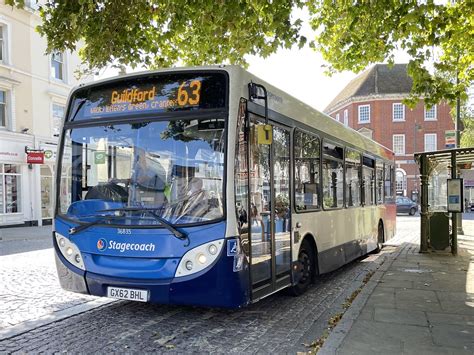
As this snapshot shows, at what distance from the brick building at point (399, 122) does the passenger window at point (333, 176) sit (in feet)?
153

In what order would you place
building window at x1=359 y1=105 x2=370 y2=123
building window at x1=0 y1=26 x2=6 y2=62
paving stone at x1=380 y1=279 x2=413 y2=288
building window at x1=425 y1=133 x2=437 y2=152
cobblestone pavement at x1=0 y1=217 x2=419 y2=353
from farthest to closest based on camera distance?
building window at x1=359 y1=105 x2=370 y2=123
building window at x1=425 y1=133 x2=437 y2=152
building window at x1=0 y1=26 x2=6 y2=62
paving stone at x1=380 y1=279 x2=413 y2=288
cobblestone pavement at x1=0 y1=217 x2=419 y2=353

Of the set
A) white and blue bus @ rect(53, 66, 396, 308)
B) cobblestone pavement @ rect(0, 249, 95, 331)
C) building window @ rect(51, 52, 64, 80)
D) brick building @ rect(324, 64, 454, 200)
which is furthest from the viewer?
brick building @ rect(324, 64, 454, 200)

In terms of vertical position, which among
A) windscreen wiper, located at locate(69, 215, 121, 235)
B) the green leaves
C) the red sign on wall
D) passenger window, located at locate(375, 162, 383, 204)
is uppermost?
the green leaves

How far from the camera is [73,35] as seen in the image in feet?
27.6

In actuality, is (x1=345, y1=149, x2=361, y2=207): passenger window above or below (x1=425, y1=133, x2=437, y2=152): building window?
below

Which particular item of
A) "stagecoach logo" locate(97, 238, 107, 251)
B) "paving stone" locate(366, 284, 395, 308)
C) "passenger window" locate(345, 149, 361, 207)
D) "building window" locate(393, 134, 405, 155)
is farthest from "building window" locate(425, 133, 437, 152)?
"stagecoach logo" locate(97, 238, 107, 251)

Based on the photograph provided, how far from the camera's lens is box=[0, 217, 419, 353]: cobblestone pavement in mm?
4984

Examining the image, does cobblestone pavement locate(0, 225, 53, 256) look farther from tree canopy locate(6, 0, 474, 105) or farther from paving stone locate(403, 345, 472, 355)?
paving stone locate(403, 345, 472, 355)

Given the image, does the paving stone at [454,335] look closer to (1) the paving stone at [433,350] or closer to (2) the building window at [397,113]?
(1) the paving stone at [433,350]

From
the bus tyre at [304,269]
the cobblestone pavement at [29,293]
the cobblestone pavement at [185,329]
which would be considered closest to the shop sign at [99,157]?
the cobblestone pavement at [185,329]

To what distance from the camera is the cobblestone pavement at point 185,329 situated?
4.98 m

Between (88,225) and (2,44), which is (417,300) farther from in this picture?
(2,44)

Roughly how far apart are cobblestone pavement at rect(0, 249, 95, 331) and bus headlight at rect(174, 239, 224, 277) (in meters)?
2.44

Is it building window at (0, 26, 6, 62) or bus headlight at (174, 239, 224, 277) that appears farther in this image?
building window at (0, 26, 6, 62)
